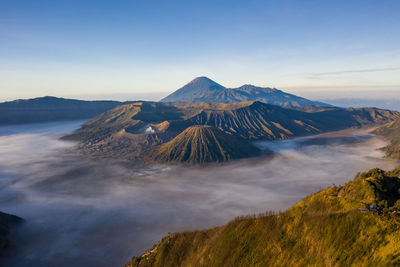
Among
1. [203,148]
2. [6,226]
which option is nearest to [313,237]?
[6,226]

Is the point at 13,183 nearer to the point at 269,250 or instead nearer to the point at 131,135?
the point at 131,135

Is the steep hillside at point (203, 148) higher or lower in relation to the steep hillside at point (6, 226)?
higher

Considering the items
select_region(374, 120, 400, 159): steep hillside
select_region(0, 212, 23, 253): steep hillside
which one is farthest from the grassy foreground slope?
select_region(374, 120, 400, 159): steep hillside

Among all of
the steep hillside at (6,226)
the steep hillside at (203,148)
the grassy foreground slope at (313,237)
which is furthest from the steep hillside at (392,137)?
the steep hillside at (6,226)

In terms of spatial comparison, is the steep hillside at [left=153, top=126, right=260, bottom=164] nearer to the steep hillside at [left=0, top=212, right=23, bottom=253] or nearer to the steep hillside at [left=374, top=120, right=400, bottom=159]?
the steep hillside at [left=374, top=120, right=400, bottom=159]

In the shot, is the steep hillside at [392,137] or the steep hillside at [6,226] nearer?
the steep hillside at [6,226]

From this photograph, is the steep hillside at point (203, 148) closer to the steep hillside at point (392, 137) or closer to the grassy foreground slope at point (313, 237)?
the steep hillside at point (392, 137)
